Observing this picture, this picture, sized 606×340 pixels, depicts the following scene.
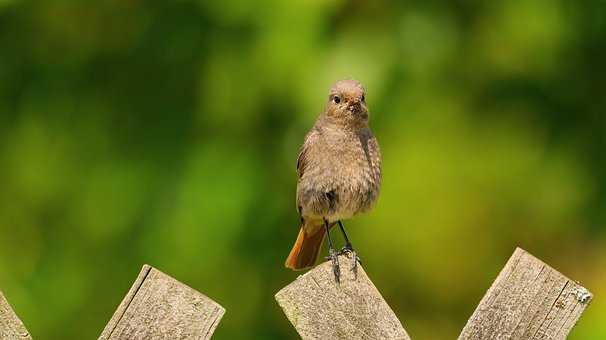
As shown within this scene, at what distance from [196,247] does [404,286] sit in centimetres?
110

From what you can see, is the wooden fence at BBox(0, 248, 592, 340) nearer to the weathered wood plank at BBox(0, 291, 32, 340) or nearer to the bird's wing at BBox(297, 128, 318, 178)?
the weathered wood plank at BBox(0, 291, 32, 340)

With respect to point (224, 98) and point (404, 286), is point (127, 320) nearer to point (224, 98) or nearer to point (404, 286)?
point (224, 98)

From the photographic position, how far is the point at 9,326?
2680 mm

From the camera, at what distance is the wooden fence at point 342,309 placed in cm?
270

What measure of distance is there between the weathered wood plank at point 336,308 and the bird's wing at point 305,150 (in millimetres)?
1691

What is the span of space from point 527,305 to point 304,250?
188 cm

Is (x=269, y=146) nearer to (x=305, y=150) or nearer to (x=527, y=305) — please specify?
(x=305, y=150)

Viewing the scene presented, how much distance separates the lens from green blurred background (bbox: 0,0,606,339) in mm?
4758

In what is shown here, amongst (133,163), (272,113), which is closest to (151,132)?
(133,163)

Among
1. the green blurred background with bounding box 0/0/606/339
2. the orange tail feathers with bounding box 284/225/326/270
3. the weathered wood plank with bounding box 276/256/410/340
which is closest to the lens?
the weathered wood plank with bounding box 276/256/410/340

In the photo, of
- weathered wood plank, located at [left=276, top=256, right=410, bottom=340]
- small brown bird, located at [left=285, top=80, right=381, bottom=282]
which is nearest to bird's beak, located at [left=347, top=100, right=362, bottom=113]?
small brown bird, located at [left=285, top=80, right=381, bottom=282]

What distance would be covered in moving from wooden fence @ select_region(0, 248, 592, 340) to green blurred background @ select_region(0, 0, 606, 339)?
194 centimetres

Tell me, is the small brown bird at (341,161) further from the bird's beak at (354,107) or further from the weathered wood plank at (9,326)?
the weathered wood plank at (9,326)

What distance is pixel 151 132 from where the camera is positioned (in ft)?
16.0
